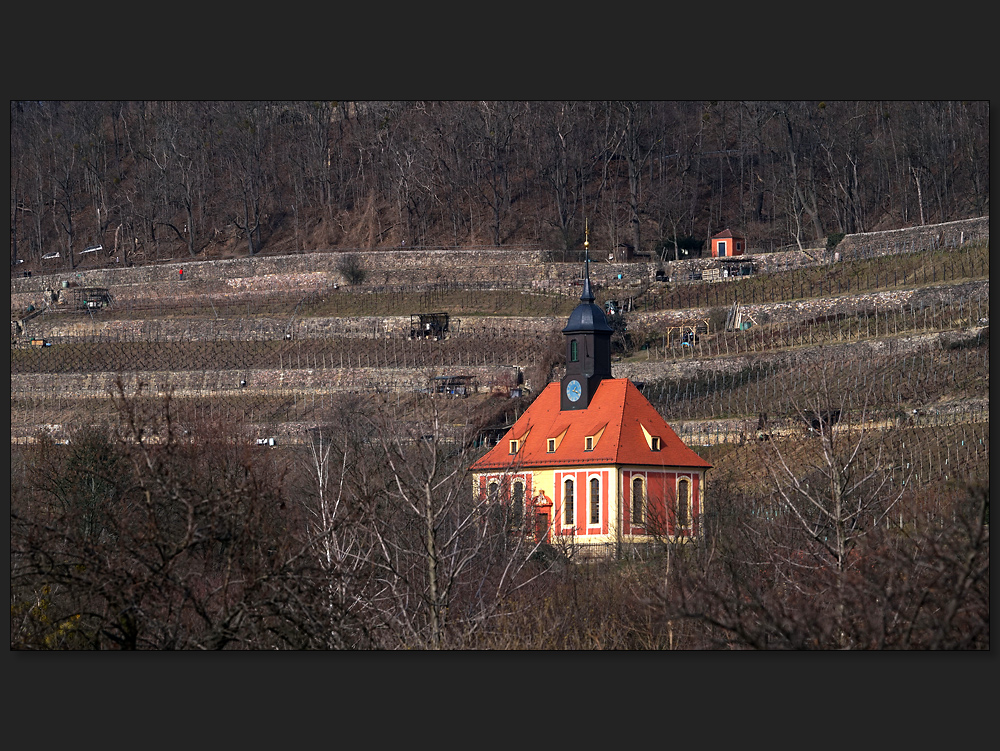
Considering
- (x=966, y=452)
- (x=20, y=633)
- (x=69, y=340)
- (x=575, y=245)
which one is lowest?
(x=20, y=633)

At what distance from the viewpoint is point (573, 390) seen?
4103 centimetres

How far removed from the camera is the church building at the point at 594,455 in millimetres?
34688

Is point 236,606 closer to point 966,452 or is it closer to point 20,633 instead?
point 20,633

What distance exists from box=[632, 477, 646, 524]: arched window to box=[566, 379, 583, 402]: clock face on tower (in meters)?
3.75

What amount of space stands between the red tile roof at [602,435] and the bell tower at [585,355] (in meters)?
0.30

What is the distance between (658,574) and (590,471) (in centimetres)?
1534

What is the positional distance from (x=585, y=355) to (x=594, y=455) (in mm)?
3951

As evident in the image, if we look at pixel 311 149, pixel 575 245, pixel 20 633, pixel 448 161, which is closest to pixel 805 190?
pixel 575 245

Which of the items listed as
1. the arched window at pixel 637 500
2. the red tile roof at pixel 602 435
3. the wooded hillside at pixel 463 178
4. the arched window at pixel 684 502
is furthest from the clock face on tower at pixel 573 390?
the wooded hillside at pixel 463 178

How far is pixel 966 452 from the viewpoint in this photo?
27.0m

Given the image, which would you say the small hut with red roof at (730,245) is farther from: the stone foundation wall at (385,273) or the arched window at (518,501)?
the arched window at (518,501)

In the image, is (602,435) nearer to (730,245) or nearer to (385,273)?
(730,245)

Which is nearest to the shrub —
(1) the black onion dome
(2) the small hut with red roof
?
(2) the small hut with red roof

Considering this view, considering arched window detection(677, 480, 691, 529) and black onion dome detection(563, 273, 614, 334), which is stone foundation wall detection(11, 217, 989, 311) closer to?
black onion dome detection(563, 273, 614, 334)
